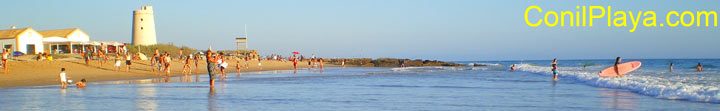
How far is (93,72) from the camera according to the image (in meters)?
27.0

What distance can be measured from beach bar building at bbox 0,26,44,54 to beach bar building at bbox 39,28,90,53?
0.83 m

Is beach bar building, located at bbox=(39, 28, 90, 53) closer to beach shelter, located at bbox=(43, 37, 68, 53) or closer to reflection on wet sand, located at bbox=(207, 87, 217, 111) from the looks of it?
beach shelter, located at bbox=(43, 37, 68, 53)

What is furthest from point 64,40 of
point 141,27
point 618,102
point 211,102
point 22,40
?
point 618,102

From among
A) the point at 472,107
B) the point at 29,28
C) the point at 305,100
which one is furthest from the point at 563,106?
the point at 29,28

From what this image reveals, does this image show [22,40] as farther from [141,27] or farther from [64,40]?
[141,27]

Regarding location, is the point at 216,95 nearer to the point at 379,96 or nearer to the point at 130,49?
the point at 379,96

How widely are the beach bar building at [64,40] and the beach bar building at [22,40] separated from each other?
83cm

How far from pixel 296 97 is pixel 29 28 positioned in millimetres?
37843

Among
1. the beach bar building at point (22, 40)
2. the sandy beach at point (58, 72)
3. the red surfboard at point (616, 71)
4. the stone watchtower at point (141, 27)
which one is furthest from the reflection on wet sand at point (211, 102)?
the stone watchtower at point (141, 27)

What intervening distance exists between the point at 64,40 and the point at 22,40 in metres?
3.64

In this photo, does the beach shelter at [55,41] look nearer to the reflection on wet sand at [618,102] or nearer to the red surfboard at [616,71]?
the red surfboard at [616,71]

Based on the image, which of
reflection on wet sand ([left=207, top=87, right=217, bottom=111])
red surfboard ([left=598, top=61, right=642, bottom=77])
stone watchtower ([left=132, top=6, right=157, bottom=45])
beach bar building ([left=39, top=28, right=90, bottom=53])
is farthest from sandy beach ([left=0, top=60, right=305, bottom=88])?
stone watchtower ([left=132, top=6, right=157, bottom=45])

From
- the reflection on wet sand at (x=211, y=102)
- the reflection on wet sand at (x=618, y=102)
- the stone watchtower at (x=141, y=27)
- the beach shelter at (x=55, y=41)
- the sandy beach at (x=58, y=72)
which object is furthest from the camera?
the stone watchtower at (x=141, y=27)

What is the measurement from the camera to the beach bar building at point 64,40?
44.6m
